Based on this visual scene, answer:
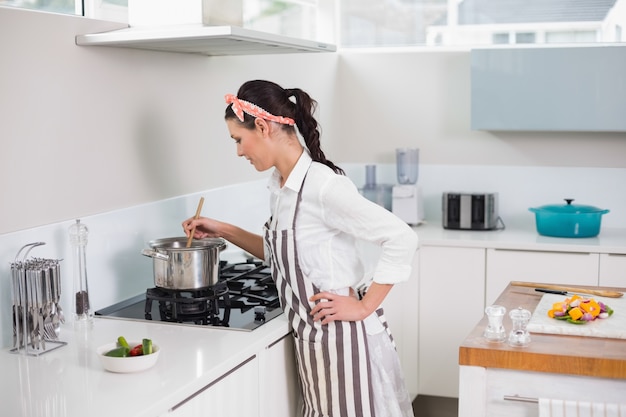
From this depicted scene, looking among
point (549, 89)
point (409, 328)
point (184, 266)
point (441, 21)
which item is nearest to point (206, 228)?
point (184, 266)

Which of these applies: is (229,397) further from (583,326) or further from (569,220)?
(569,220)

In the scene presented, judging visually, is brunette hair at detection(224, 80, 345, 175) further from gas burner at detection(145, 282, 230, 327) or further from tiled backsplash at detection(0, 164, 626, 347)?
tiled backsplash at detection(0, 164, 626, 347)

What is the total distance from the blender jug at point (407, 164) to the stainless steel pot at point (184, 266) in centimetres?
202

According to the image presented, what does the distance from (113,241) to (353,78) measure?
2236 mm

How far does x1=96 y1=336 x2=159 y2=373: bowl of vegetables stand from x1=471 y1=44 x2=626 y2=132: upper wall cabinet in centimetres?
251

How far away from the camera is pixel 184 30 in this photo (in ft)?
7.76

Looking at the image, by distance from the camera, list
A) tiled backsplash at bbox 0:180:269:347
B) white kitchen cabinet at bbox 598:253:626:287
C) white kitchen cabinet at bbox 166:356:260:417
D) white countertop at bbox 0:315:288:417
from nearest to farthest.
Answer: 1. white countertop at bbox 0:315:288:417
2. white kitchen cabinet at bbox 166:356:260:417
3. tiled backsplash at bbox 0:180:269:347
4. white kitchen cabinet at bbox 598:253:626:287

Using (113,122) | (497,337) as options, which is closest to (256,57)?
(113,122)

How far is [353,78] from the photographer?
180 inches

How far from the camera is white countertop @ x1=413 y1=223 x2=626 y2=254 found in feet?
12.3

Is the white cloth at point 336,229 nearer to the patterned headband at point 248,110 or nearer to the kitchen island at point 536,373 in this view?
the patterned headband at point 248,110

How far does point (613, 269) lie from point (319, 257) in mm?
1873

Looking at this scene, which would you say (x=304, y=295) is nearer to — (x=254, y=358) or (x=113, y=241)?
(x=254, y=358)

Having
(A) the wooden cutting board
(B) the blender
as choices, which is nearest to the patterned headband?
(A) the wooden cutting board
